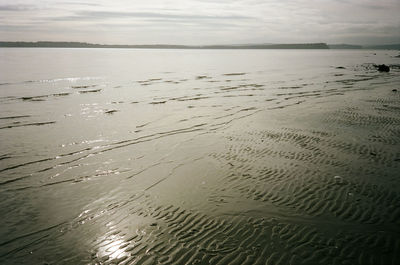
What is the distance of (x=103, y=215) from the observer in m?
7.98

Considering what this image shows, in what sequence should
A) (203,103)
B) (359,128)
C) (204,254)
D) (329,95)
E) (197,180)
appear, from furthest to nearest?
(329,95)
(203,103)
(359,128)
(197,180)
(204,254)

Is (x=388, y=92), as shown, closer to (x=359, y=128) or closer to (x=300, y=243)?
(x=359, y=128)

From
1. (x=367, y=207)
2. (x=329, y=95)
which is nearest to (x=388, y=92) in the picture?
(x=329, y=95)

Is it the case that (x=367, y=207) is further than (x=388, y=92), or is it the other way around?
(x=388, y=92)

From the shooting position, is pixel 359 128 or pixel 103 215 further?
pixel 359 128

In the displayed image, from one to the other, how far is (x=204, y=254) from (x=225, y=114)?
1504cm

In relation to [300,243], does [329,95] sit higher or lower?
higher

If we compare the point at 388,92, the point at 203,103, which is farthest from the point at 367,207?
the point at 388,92

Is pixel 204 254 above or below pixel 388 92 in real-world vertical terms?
below

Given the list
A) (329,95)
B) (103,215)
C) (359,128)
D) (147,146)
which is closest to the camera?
(103,215)

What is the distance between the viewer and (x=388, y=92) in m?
28.9

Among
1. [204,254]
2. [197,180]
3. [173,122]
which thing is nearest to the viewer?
[204,254]

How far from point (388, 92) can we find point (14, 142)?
105ft

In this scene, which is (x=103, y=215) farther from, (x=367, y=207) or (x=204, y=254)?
(x=367, y=207)
